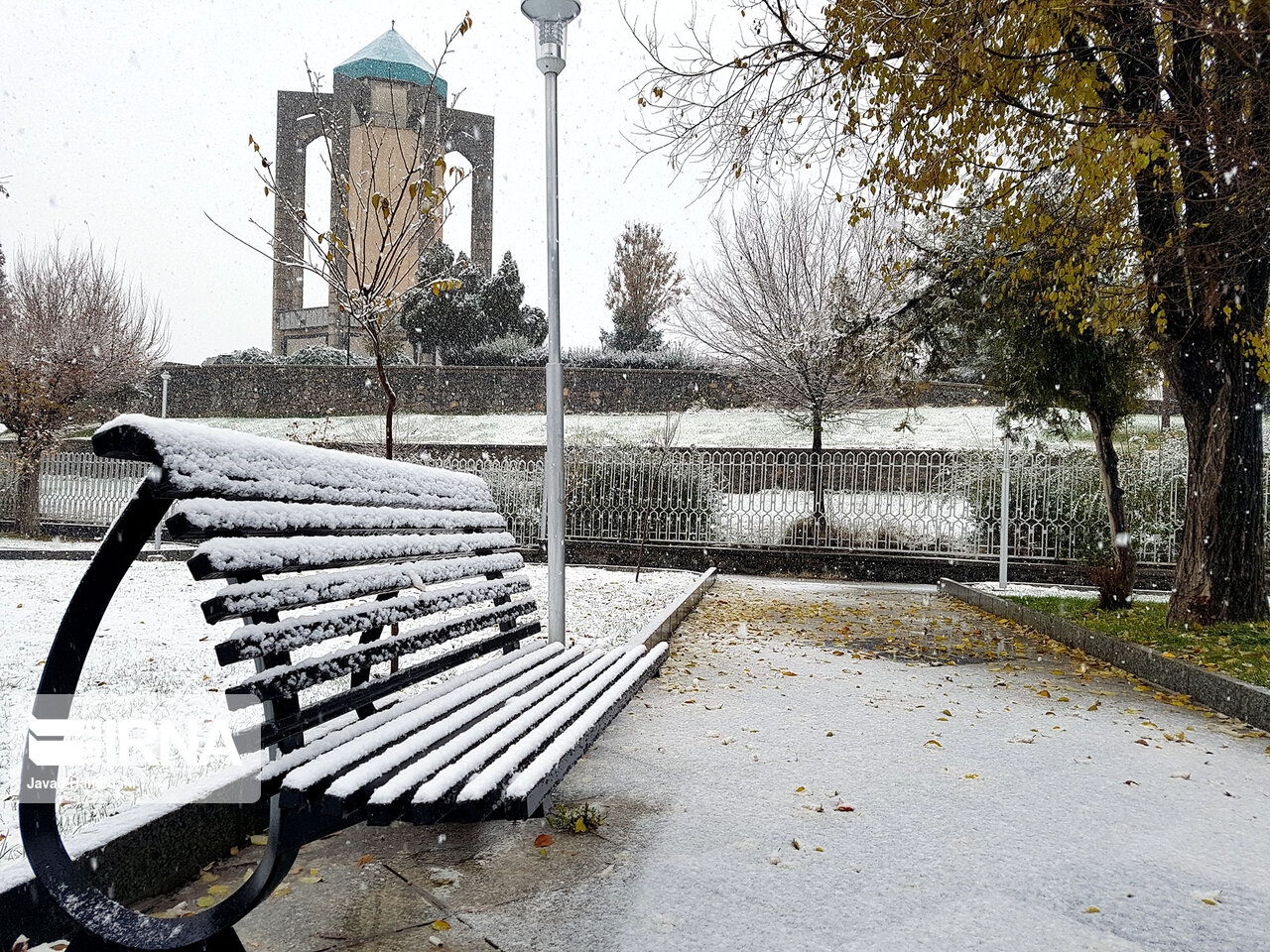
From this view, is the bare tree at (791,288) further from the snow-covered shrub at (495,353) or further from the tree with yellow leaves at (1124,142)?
the snow-covered shrub at (495,353)

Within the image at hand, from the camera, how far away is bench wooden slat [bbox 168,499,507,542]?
79.0 inches

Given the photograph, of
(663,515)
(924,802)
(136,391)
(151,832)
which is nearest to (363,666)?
(151,832)

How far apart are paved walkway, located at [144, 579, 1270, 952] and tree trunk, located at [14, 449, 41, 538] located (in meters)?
15.8

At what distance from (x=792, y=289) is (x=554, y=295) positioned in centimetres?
1424

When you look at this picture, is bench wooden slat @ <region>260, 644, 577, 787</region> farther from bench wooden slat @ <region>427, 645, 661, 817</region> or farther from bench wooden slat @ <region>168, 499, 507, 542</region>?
bench wooden slat @ <region>168, 499, 507, 542</region>

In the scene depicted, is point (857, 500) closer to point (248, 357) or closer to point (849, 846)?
point (849, 846)

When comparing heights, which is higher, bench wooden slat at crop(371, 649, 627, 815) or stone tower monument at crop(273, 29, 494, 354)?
stone tower monument at crop(273, 29, 494, 354)

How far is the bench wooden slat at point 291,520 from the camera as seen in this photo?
2.01m

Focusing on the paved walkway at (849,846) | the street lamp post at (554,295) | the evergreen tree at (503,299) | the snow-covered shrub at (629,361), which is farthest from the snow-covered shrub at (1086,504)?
the evergreen tree at (503,299)

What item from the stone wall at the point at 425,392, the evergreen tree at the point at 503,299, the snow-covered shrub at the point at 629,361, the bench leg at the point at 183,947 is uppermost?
the evergreen tree at the point at 503,299

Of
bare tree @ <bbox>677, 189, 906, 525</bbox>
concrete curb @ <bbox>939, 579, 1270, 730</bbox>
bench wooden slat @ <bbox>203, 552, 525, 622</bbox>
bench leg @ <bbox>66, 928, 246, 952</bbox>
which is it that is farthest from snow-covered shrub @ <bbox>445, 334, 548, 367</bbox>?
bench leg @ <bbox>66, 928, 246, 952</bbox>

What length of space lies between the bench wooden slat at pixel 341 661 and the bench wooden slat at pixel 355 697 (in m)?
0.07

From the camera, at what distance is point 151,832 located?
7.76 ft

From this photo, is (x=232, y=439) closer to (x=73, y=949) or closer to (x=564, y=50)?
(x=73, y=949)
